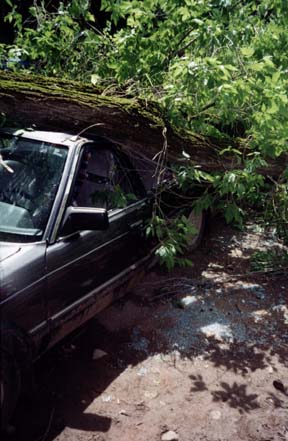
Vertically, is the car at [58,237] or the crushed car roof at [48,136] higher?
the crushed car roof at [48,136]

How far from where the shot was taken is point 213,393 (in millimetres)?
3000

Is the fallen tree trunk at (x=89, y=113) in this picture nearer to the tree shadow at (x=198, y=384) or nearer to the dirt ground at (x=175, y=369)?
the dirt ground at (x=175, y=369)

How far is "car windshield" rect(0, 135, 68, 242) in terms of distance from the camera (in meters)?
2.69

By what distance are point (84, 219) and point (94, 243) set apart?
1.22ft

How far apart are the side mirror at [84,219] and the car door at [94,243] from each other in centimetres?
10

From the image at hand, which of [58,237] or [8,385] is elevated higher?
[58,237]

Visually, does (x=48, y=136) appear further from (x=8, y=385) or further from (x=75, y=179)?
(x=8, y=385)

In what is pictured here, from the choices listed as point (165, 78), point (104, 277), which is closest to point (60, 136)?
point (104, 277)

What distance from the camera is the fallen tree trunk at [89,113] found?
323 cm

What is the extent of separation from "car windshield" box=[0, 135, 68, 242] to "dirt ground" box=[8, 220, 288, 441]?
1138 mm

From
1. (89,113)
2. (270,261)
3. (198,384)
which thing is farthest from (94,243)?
(270,261)

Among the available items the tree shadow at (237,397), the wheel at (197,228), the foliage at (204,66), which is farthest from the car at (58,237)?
the wheel at (197,228)

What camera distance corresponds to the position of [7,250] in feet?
8.13

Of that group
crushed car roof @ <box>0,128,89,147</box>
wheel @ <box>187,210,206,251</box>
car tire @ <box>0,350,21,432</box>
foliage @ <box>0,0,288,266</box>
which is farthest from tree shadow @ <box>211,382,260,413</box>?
crushed car roof @ <box>0,128,89,147</box>
